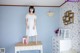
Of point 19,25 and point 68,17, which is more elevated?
point 68,17

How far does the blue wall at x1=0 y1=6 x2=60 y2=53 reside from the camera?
4172 mm

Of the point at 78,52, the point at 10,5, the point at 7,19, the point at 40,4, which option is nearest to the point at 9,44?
the point at 7,19

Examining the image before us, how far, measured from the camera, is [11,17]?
4.19 meters

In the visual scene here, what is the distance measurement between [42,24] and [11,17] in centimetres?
93

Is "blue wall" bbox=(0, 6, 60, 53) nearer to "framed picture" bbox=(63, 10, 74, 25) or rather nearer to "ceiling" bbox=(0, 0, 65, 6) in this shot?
"ceiling" bbox=(0, 0, 65, 6)

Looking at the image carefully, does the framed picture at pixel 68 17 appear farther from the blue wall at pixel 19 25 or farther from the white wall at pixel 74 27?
the blue wall at pixel 19 25

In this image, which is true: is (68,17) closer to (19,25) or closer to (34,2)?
(34,2)

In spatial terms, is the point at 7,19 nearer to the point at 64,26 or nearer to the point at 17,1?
the point at 17,1

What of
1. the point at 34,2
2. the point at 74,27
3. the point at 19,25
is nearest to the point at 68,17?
the point at 74,27

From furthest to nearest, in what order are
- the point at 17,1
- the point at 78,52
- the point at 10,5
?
the point at 10,5, the point at 17,1, the point at 78,52

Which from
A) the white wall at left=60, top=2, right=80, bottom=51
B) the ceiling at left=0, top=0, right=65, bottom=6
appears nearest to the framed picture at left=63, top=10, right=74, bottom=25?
the white wall at left=60, top=2, right=80, bottom=51

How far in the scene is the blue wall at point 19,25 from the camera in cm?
417

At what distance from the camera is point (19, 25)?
4.24 meters

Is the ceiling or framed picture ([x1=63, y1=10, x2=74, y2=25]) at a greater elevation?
the ceiling
